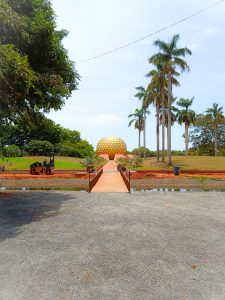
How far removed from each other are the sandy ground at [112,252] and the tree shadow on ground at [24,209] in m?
0.04

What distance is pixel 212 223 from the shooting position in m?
11.0

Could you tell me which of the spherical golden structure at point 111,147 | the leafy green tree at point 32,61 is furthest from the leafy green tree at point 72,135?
the leafy green tree at point 32,61

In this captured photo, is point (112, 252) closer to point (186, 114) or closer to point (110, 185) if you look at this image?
point (110, 185)

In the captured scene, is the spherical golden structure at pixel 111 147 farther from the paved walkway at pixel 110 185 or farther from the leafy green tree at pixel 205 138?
the paved walkway at pixel 110 185

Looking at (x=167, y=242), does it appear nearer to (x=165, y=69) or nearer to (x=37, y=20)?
(x=37, y=20)

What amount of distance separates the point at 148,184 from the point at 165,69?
1081 inches

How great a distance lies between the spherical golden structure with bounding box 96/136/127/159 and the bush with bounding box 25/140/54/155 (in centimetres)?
4353

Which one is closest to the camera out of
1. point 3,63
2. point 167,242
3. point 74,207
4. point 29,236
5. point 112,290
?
point 112,290

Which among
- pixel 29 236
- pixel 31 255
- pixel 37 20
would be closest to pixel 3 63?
pixel 37 20

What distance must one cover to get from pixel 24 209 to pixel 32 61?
6726 millimetres

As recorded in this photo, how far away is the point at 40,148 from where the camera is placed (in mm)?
83562

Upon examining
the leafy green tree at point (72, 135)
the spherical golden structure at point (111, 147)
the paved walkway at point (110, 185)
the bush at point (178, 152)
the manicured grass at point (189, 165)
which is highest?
the leafy green tree at point (72, 135)

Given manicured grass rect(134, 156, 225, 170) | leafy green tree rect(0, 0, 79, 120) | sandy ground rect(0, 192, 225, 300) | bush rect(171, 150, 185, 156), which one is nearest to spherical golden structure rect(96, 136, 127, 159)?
bush rect(171, 150, 185, 156)

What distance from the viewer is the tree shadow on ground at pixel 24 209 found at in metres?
10.7
